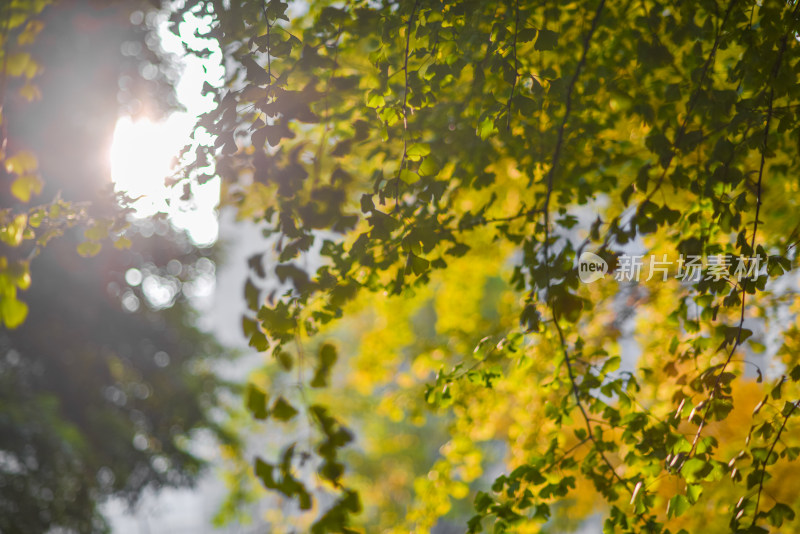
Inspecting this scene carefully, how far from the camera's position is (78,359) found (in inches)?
156

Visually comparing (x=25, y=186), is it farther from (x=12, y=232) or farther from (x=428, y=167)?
(x=428, y=167)

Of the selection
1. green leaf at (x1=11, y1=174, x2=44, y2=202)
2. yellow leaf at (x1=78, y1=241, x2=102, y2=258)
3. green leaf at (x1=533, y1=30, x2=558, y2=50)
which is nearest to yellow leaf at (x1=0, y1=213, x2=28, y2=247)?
green leaf at (x1=11, y1=174, x2=44, y2=202)

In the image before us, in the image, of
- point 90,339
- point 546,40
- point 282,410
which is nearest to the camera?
point 282,410

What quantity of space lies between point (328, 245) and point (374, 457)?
239 inches

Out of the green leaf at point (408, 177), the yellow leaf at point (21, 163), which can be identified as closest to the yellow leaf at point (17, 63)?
the yellow leaf at point (21, 163)

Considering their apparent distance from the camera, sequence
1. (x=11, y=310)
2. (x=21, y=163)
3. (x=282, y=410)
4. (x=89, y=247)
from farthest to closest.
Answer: (x=89, y=247), (x=21, y=163), (x=11, y=310), (x=282, y=410)

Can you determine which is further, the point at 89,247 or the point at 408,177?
the point at 89,247

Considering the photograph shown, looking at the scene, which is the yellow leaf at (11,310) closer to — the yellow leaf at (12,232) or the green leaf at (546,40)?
the yellow leaf at (12,232)

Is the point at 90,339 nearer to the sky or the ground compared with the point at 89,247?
nearer to the sky

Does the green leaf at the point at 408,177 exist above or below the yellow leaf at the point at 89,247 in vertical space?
below

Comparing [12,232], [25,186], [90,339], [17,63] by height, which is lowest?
[12,232]

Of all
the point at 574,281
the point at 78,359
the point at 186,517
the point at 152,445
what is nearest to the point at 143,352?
the point at 78,359

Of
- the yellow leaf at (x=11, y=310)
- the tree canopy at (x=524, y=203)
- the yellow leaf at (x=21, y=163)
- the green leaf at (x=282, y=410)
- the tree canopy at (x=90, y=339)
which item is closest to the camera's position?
the green leaf at (x=282, y=410)

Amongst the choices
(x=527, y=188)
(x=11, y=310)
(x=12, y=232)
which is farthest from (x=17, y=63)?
(x=527, y=188)
